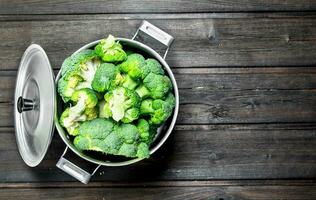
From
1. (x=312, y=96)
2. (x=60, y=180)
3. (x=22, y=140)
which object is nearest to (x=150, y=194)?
(x=60, y=180)

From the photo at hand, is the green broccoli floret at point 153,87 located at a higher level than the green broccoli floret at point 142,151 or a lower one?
higher

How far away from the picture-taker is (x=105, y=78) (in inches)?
37.0

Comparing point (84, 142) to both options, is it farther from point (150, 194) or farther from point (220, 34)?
point (220, 34)

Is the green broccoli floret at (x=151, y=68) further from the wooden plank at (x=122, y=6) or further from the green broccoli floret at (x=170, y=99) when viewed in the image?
the wooden plank at (x=122, y=6)

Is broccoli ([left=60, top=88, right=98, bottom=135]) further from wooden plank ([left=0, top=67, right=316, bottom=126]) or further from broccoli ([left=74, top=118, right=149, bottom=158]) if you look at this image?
wooden plank ([left=0, top=67, right=316, bottom=126])

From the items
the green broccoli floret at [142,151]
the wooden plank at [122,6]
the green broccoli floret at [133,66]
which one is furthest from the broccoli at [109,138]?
the wooden plank at [122,6]

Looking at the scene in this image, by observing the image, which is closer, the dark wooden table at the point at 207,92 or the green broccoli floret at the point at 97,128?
the green broccoli floret at the point at 97,128

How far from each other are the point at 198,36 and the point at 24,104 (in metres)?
0.43

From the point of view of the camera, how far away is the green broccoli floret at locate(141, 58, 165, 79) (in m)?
Result: 0.97

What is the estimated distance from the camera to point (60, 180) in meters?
1.15

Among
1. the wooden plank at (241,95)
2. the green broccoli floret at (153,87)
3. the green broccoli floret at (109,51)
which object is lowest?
the wooden plank at (241,95)

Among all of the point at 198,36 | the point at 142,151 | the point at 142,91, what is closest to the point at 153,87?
the point at 142,91

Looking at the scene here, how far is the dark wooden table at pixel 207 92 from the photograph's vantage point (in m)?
1.15

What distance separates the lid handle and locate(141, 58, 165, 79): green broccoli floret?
0.80 ft
